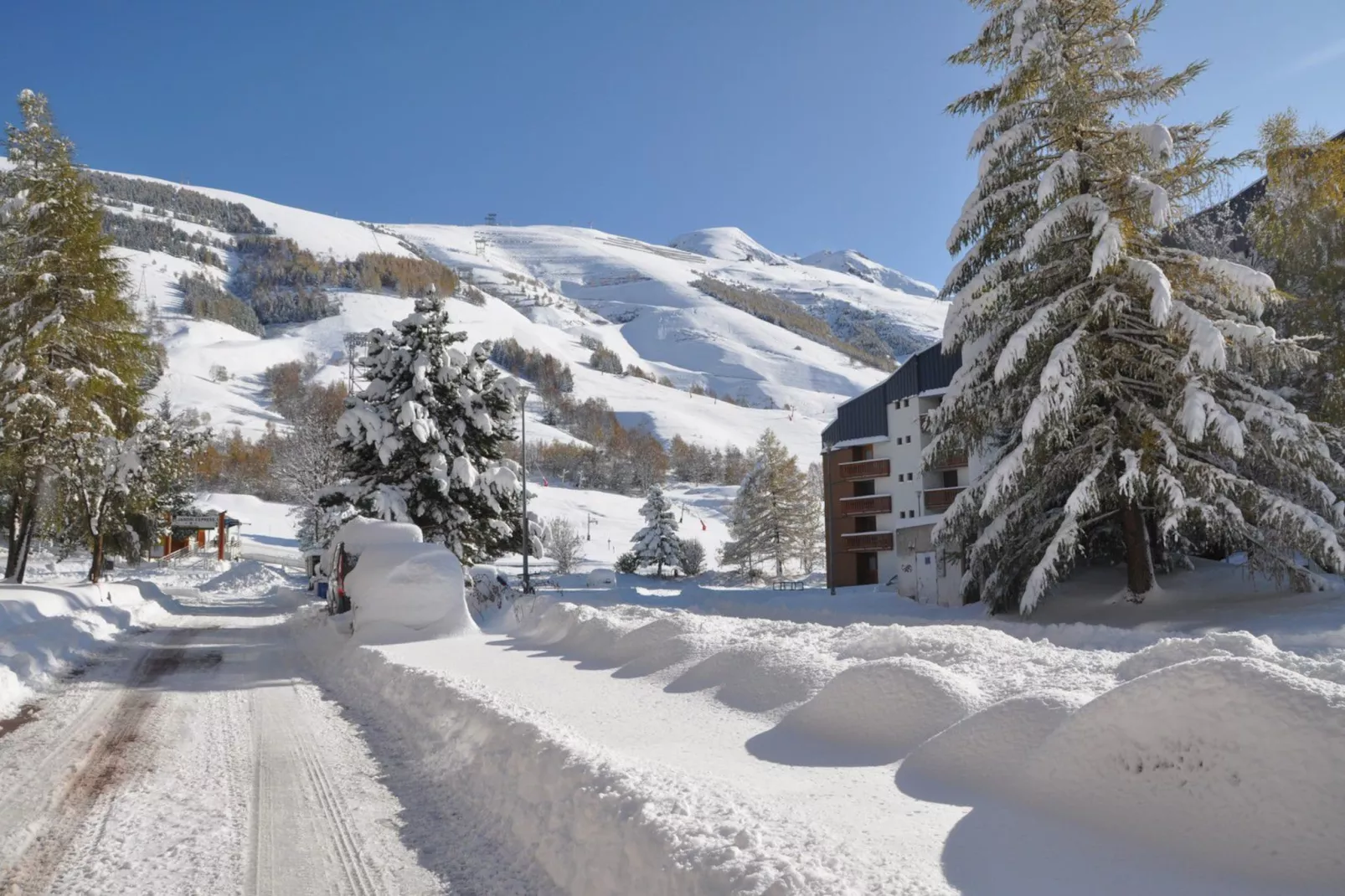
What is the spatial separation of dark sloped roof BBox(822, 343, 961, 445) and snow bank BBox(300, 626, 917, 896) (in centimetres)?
3713

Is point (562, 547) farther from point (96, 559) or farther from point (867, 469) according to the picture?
point (96, 559)

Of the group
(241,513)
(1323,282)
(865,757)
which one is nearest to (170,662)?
(865,757)

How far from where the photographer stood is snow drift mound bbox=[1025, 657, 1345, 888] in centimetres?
363

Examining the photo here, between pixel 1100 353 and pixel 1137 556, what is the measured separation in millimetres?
3938

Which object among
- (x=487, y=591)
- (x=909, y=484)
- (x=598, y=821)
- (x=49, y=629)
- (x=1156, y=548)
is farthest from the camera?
(x=909, y=484)

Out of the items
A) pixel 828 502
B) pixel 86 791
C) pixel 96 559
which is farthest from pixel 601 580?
pixel 86 791

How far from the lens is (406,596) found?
15.2m

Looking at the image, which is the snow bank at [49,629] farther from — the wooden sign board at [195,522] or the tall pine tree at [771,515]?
the wooden sign board at [195,522]

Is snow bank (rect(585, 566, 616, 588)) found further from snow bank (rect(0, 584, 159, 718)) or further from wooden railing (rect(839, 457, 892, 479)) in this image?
snow bank (rect(0, 584, 159, 718))

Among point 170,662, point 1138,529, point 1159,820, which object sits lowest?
point 170,662

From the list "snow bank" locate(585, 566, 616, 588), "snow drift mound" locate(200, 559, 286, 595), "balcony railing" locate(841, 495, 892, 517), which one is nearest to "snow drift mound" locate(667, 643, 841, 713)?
"snow drift mound" locate(200, 559, 286, 595)

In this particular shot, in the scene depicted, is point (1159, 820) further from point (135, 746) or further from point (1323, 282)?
point (1323, 282)

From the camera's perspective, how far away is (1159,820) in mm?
4129

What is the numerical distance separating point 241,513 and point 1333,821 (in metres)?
116
